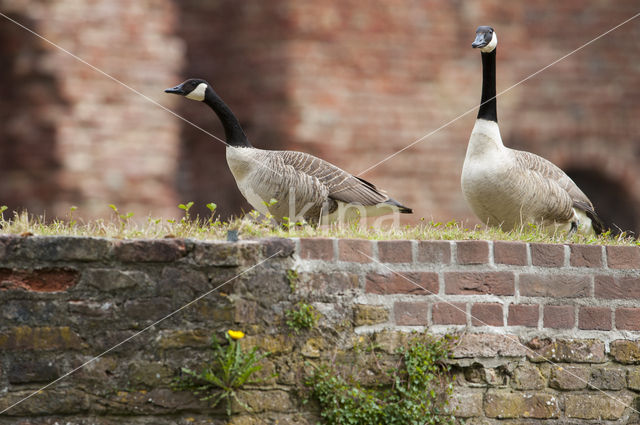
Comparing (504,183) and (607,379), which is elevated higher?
(504,183)

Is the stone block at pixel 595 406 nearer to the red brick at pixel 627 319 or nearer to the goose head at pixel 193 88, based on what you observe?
the red brick at pixel 627 319

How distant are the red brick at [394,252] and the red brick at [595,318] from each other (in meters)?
1.01

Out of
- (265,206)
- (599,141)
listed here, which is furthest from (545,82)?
(265,206)

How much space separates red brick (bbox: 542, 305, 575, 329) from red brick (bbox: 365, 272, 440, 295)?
631mm

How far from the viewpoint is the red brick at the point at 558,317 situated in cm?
443

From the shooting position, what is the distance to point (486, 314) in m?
4.36

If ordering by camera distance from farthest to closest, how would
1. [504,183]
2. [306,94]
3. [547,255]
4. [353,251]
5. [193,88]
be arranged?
[306,94], [193,88], [504,183], [547,255], [353,251]

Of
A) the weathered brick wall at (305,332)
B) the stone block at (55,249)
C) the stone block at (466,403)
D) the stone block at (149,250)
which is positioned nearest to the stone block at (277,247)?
the weathered brick wall at (305,332)

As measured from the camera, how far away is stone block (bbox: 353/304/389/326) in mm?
4219

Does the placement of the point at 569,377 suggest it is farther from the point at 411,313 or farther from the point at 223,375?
the point at 223,375

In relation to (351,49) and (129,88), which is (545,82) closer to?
(351,49)

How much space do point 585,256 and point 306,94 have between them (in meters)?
4.97

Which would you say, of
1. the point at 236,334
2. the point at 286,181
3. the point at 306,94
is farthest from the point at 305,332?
the point at 306,94

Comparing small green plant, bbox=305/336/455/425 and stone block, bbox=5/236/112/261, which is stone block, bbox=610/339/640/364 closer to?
small green plant, bbox=305/336/455/425
